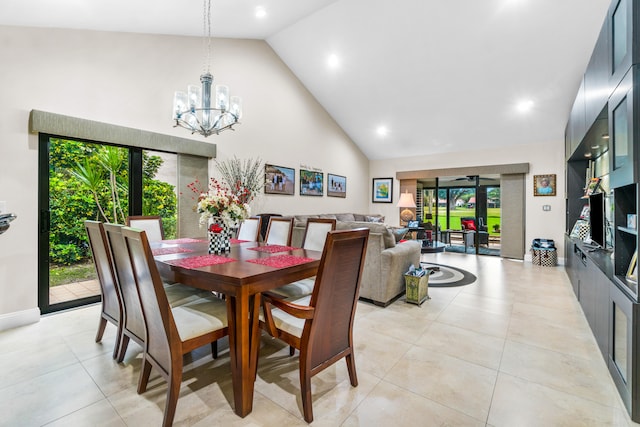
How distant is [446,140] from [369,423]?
683 cm

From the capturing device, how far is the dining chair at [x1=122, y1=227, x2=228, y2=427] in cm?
150

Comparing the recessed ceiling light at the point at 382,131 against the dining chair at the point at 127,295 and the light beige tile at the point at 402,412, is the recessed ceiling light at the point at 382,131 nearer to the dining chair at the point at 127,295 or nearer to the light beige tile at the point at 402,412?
the dining chair at the point at 127,295

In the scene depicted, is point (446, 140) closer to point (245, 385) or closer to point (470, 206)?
point (470, 206)

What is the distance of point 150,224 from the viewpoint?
3260 millimetres

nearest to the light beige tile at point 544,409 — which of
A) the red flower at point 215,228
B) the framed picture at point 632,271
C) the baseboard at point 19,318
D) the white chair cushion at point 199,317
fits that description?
the framed picture at point 632,271

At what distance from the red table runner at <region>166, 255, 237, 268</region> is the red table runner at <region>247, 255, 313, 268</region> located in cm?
22

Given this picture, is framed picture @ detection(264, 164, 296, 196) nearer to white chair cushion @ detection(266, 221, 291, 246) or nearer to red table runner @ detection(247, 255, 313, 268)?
white chair cushion @ detection(266, 221, 291, 246)

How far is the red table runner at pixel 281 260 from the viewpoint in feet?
6.60

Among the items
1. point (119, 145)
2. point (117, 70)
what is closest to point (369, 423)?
point (119, 145)

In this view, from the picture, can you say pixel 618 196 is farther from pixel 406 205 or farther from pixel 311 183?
pixel 406 205

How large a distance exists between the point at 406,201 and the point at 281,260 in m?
6.24

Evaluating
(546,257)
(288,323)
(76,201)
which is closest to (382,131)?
(546,257)

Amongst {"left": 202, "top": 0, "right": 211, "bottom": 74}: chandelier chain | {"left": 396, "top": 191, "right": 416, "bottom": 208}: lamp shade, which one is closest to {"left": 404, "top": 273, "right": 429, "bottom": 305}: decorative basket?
{"left": 202, "top": 0, "right": 211, "bottom": 74}: chandelier chain

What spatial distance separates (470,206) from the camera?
944 cm
